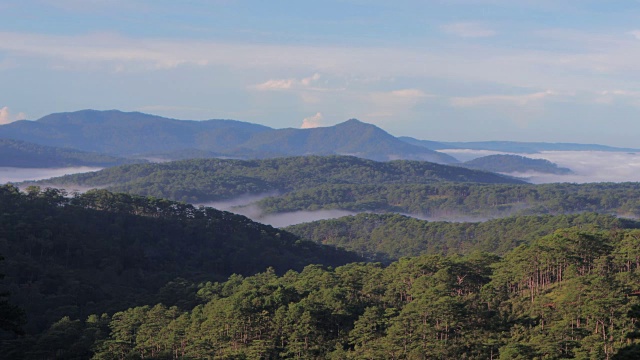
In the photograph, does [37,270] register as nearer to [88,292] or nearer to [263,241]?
[88,292]

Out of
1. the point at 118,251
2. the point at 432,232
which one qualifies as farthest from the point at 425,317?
the point at 432,232

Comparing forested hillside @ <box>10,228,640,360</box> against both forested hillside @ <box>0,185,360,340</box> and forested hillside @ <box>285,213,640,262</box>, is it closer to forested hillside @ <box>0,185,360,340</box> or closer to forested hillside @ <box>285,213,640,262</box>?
forested hillside @ <box>0,185,360,340</box>

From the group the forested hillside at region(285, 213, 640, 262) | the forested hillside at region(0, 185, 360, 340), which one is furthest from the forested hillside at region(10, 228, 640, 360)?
the forested hillside at region(285, 213, 640, 262)

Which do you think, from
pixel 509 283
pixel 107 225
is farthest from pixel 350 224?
pixel 509 283

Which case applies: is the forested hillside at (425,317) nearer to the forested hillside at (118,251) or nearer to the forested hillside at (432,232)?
A: the forested hillside at (118,251)

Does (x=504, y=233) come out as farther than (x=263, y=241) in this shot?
Yes

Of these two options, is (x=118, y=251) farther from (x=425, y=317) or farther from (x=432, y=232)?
(x=432, y=232)

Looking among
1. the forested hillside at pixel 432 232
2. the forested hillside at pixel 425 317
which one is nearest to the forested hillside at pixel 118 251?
the forested hillside at pixel 425 317
